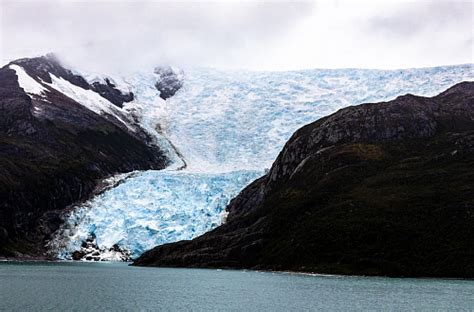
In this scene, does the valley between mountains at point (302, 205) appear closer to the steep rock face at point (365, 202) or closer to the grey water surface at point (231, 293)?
the steep rock face at point (365, 202)

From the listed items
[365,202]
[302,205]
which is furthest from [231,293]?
[302,205]

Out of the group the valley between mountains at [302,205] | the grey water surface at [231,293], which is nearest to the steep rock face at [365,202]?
the valley between mountains at [302,205]

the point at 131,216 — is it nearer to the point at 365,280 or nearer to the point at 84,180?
the point at 84,180

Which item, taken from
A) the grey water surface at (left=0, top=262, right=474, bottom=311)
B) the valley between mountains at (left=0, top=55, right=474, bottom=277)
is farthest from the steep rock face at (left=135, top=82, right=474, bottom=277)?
the grey water surface at (left=0, top=262, right=474, bottom=311)

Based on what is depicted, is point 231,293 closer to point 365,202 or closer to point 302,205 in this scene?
point 365,202

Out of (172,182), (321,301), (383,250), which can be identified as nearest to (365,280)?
(383,250)

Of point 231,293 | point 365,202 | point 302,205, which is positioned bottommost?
point 231,293
